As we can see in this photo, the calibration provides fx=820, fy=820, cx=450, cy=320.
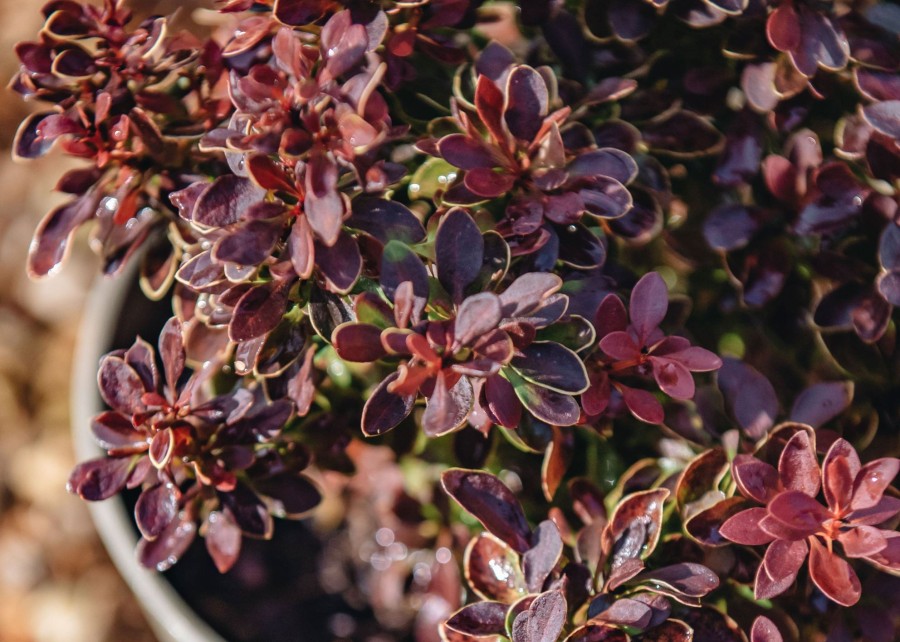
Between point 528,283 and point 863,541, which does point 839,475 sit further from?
point 528,283

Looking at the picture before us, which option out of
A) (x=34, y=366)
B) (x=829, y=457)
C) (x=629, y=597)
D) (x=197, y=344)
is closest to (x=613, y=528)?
(x=629, y=597)

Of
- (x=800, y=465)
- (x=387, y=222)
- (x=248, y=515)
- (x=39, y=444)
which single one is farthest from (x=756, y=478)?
(x=39, y=444)

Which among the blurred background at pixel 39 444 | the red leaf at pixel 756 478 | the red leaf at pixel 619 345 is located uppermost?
the red leaf at pixel 619 345

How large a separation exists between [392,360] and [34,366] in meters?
1.19

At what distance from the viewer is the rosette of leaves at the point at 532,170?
2.14ft

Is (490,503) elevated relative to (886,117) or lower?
lower

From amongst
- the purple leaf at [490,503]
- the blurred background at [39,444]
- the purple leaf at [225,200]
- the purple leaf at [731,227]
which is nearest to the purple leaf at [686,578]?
the purple leaf at [490,503]

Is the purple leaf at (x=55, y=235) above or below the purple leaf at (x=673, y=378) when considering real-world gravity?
above

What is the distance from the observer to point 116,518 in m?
0.99

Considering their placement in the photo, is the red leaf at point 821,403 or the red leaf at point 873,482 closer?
the red leaf at point 873,482

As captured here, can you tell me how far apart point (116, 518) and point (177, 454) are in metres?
0.34

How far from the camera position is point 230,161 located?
670 millimetres

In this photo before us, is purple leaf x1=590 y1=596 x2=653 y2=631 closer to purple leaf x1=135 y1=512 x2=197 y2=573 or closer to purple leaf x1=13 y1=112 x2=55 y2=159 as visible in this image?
purple leaf x1=135 y1=512 x2=197 y2=573

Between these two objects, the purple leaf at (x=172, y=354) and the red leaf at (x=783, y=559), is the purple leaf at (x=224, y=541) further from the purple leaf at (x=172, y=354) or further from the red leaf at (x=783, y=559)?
the red leaf at (x=783, y=559)
